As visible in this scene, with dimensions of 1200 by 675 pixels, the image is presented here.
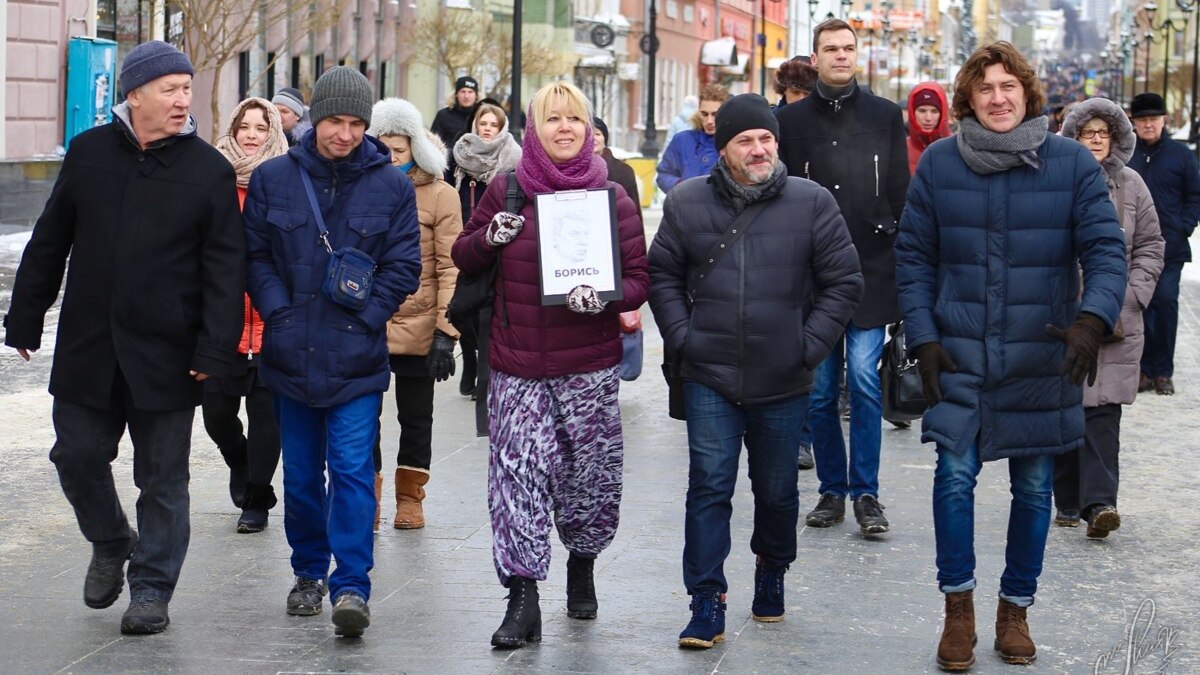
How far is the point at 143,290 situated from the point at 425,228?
1.93 metres

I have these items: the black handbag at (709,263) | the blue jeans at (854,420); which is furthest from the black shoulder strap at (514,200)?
the blue jeans at (854,420)

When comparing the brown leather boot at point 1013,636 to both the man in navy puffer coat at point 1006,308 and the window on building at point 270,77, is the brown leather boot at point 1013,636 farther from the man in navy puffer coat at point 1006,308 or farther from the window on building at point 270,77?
the window on building at point 270,77

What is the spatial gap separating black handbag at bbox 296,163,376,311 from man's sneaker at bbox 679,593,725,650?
1431 mm

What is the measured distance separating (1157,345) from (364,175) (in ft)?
26.4

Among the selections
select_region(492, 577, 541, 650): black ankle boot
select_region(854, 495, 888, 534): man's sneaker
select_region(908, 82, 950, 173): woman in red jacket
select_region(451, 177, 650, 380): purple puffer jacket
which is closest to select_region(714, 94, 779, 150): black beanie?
select_region(451, 177, 650, 380): purple puffer jacket

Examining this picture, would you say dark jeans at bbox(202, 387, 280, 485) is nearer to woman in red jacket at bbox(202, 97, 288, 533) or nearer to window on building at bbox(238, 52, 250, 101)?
woman in red jacket at bbox(202, 97, 288, 533)

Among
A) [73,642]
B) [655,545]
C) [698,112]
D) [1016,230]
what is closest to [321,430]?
[73,642]

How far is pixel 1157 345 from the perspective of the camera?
1335 centimetres

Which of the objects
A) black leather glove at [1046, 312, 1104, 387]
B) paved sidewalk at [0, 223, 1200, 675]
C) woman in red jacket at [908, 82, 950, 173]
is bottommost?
paved sidewalk at [0, 223, 1200, 675]

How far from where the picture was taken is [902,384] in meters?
6.73

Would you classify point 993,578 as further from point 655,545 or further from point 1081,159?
point 1081,159

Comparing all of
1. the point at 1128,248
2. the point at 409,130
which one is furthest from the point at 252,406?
the point at 1128,248

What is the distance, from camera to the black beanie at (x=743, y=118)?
6.48 metres

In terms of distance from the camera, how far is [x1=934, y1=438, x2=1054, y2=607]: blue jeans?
6312mm
